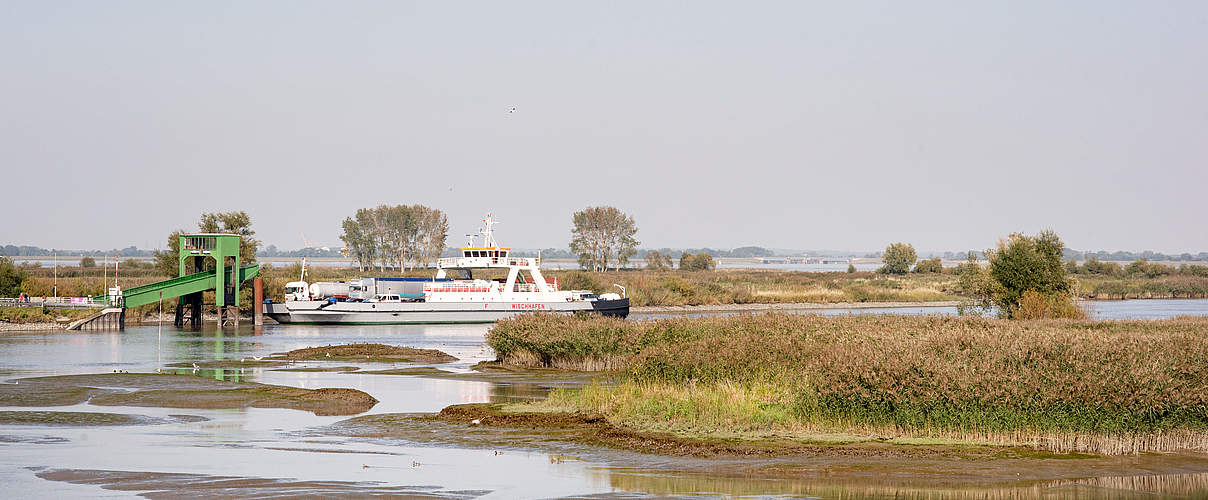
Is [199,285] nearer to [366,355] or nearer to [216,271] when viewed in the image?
[216,271]

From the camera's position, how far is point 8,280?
7019 centimetres

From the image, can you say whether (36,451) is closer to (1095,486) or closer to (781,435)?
(781,435)

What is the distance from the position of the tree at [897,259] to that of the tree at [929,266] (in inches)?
166

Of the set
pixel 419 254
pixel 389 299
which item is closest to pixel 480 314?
pixel 389 299

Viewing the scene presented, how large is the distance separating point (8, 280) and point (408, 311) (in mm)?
23907

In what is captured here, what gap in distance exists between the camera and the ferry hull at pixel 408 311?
70.9m

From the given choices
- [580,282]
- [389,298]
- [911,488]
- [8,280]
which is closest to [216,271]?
[389,298]

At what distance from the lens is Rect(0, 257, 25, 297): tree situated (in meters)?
69.6

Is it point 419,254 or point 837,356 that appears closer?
point 837,356

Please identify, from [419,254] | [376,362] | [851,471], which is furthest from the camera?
[419,254]

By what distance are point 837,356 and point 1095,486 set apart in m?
5.15

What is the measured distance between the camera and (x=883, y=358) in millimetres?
20094

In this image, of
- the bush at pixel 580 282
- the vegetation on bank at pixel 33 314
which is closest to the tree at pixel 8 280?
the vegetation on bank at pixel 33 314

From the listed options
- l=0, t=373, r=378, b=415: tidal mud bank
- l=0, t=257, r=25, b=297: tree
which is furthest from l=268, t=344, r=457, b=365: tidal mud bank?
l=0, t=257, r=25, b=297: tree
